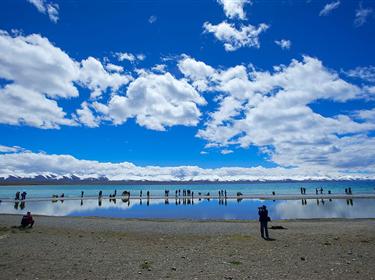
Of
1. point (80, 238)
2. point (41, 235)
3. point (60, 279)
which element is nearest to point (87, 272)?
point (60, 279)

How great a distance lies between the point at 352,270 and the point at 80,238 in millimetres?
15213

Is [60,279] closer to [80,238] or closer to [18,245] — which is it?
[18,245]

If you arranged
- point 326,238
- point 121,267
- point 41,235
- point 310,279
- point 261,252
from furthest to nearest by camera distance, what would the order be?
point 41,235 < point 326,238 < point 261,252 < point 121,267 < point 310,279

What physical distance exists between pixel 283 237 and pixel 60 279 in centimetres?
1427

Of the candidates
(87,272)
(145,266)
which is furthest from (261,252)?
(87,272)

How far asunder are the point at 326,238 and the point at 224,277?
37.0ft

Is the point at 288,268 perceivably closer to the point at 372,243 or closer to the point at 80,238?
the point at 372,243

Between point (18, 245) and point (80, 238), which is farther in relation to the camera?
point (80, 238)

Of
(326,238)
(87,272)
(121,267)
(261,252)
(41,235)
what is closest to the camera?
(87,272)

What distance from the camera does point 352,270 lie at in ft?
40.6

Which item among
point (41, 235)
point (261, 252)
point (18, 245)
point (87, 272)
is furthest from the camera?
point (41, 235)

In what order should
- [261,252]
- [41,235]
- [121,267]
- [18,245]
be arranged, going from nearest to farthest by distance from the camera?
[121,267]
[261,252]
[18,245]
[41,235]

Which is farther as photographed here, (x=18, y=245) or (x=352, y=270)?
(x=18, y=245)

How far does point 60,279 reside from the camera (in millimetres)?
11258
